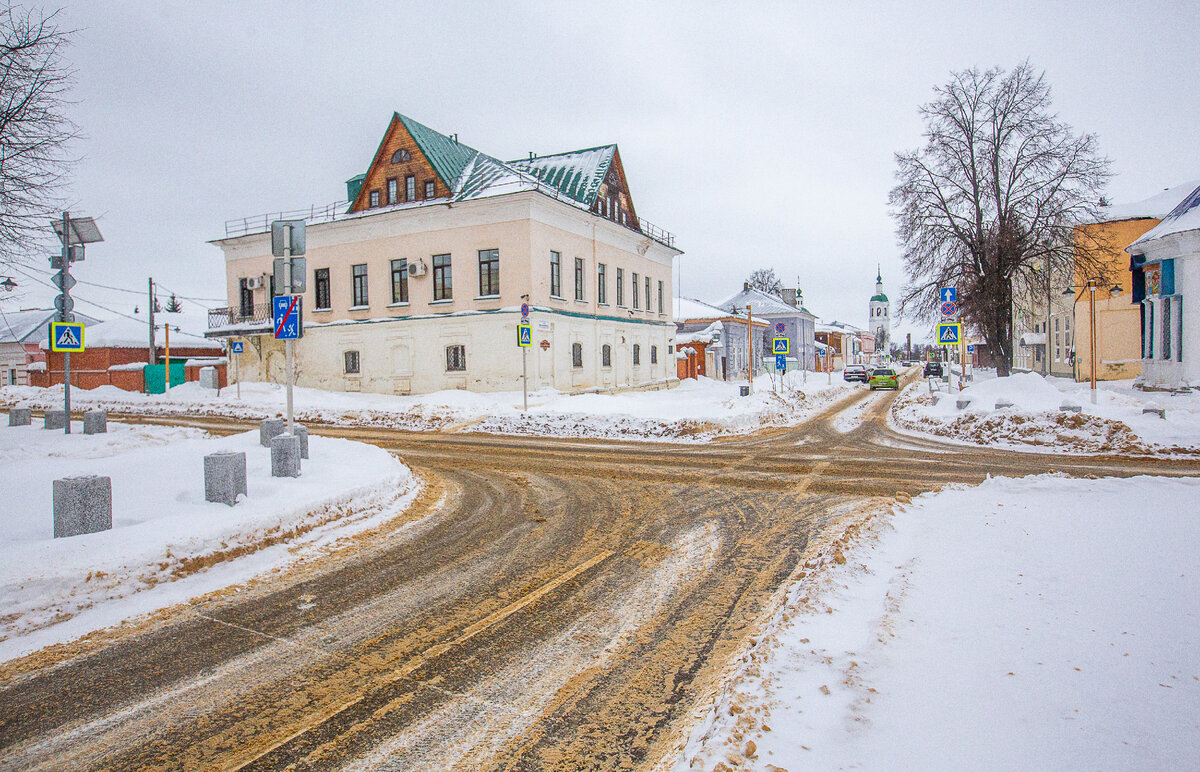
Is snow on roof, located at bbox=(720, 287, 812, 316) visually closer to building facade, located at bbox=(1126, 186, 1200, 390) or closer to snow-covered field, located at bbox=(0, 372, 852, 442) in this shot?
snow-covered field, located at bbox=(0, 372, 852, 442)

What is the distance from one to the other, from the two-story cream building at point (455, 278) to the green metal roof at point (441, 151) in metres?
0.10

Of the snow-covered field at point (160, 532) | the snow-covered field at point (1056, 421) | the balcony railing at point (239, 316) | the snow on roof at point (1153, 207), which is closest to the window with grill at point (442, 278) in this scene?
the balcony railing at point (239, 316)

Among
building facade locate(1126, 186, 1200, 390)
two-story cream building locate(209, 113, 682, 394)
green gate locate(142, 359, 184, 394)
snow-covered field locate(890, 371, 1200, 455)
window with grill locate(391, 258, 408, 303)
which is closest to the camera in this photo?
snow-covered field locate(890, 371, 1200, 455)

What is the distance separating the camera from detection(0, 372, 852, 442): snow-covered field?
58.0 ft

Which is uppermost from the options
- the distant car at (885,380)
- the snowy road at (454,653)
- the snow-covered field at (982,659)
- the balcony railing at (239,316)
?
the balcony railing at (239,316)

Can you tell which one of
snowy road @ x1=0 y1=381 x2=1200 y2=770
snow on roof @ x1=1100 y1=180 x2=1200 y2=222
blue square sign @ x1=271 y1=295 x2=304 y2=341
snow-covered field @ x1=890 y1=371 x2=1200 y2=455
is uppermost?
snow on roof @ x1=1100 y1=180 x2=1200 y2=222

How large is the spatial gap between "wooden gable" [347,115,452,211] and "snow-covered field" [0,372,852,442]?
940 cm

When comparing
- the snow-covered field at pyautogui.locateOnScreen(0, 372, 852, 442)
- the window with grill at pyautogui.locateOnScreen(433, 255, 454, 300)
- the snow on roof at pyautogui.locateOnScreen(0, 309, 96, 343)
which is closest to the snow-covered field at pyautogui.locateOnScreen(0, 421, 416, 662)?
the snow-covered field at pyautogui.locateOnScreen(0, 372, 852, 442)

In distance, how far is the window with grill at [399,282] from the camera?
2861cm

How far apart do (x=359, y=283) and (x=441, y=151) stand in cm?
758

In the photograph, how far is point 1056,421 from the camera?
14398 mm

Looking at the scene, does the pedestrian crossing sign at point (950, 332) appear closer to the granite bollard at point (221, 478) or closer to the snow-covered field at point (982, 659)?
the snow-covered field at point (982, 659)

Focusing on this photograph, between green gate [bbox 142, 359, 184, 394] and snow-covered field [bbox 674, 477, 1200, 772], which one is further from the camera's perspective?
green gate [bbox 142, 359, 184, 394]

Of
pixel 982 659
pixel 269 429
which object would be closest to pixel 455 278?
pixel 269 429
